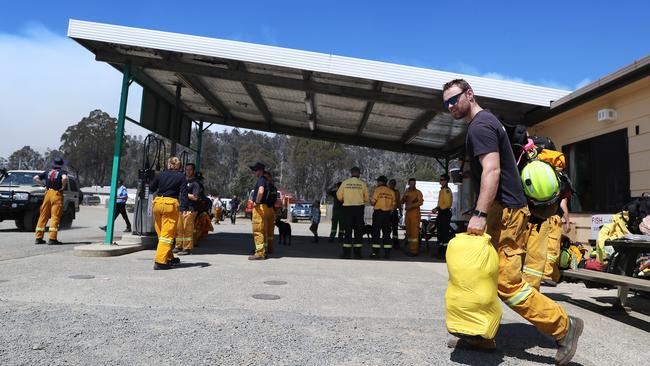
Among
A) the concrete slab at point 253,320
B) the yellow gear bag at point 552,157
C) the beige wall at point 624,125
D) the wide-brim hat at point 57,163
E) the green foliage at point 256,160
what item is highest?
the green foliage at point 256,160

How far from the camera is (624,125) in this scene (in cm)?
773

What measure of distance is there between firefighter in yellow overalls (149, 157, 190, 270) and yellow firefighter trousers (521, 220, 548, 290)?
16.7 ft

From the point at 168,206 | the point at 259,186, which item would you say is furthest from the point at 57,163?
the point at 259,186

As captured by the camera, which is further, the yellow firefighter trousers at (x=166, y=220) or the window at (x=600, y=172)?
the window at (x=600, y=172)

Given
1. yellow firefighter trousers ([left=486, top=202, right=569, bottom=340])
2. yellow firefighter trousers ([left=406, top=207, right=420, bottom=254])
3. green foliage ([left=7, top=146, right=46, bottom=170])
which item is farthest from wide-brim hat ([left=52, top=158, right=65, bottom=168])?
green foliage ([left=7, top=146, right=46, bottom=170])

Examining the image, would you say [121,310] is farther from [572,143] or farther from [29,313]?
[572,143]

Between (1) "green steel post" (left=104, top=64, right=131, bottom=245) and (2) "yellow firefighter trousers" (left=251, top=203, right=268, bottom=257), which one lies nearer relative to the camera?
(2) "yellow firefighter trousers" (left=251, top=203, right=268, bottom=257)

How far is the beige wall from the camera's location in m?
7.20

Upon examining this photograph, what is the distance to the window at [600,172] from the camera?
777 cm

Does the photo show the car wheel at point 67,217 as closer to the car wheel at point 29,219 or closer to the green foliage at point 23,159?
the car wheel at point 29,219

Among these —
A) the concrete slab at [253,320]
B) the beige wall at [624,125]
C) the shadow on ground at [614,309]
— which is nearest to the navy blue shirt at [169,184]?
the concrete slab at [253,320]

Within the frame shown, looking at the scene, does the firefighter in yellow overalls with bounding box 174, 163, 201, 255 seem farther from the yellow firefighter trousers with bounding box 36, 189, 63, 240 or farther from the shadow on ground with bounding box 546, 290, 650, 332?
the shadow on ground with bounding box 546, 290, 650, 332

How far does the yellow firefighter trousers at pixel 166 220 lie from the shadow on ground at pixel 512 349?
15.8ft

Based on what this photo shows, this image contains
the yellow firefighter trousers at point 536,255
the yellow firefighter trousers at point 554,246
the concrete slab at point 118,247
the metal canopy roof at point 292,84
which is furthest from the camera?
the concrete slab at point 118,247
